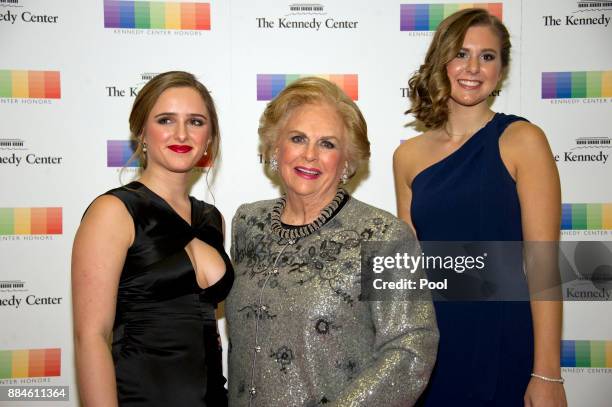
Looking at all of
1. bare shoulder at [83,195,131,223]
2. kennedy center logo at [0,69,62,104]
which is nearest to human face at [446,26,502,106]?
bare shoulder at [83,195,131,223]

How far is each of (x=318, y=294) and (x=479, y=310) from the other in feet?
2.54

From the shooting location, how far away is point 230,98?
10.2ft

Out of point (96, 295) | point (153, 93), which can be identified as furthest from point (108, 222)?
point (153, 93)

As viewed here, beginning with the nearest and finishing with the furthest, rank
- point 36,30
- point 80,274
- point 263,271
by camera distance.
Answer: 1. point 80,274
2. point 263,271
3. point 36,30

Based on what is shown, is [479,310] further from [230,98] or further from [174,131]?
[230,98]

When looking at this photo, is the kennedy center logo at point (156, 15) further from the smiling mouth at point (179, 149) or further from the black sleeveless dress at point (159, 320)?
the black sleeveless dress at point (159, 320)

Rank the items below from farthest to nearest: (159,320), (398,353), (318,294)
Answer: (159,320) → (318,294) → (398,353)

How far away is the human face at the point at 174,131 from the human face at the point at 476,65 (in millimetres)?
1033

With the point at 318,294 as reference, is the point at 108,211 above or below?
above

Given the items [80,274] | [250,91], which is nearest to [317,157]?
[80,274]

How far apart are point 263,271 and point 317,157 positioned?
421 mm

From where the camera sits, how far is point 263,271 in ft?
5.88

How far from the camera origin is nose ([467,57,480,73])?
212cm

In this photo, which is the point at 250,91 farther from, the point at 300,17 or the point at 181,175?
the point at 181,175
